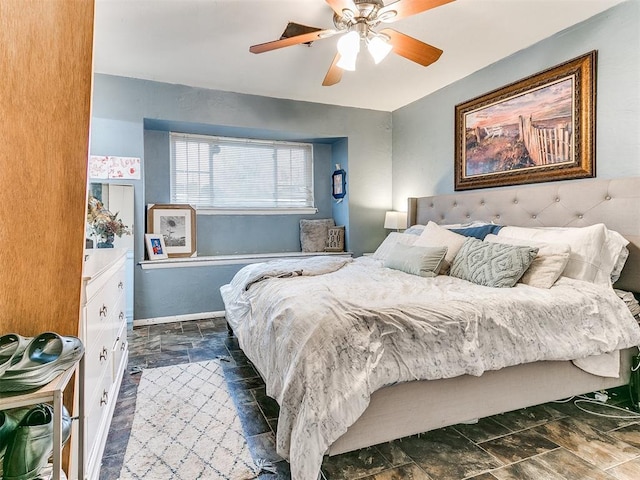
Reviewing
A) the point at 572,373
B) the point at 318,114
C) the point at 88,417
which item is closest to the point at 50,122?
the point at 88,417

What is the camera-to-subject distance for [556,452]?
1.65m

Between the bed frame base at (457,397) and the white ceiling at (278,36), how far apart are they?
7.47ft

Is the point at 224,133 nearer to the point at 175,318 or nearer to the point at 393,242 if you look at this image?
the point at 175,318

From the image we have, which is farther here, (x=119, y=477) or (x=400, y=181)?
(x=400, y=181)

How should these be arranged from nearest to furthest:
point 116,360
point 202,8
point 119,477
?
1. point 119,477
2. point 116,360
3. point 202,8

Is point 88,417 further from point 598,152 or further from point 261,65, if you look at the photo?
point 598,152

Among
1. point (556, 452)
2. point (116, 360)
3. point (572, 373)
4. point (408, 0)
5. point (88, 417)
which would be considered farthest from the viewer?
point (116, 360)

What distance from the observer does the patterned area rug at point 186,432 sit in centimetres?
155

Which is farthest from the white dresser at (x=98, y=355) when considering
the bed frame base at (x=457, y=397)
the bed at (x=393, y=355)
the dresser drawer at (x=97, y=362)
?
the bed frame base at (x=457, y=397)

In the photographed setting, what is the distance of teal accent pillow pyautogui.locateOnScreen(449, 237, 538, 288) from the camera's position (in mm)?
2098

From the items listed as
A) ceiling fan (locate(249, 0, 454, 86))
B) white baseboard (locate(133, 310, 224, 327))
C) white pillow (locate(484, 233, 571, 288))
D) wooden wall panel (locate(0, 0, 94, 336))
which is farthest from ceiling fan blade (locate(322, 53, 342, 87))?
white baseboard (locate(133, 310, 224, 327))

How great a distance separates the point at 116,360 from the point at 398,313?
1.71 metres

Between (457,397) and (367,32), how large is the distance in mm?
2041

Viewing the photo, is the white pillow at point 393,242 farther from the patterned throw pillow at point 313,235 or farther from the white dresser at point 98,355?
the white dresser at point 98,355
